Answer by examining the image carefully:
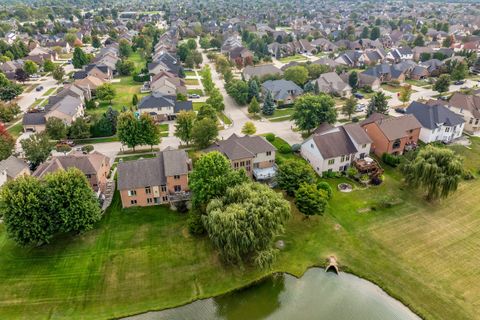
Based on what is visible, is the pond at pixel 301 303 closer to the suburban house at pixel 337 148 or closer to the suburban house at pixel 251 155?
the suburban house at pixel 251 155

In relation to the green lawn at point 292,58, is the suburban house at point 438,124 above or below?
above

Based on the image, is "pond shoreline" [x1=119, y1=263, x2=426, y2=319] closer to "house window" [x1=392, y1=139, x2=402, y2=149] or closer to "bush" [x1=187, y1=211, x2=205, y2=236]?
"bush" [x1=187, y1=211, x2=205, y2=236]

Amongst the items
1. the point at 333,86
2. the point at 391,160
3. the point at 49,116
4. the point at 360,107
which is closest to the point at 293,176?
the point at 391,160

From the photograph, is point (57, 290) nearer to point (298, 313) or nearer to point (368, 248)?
point (298, 313)

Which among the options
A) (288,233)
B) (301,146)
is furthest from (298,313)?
(301,146)

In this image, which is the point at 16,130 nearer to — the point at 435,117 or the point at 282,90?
the point at 282,90

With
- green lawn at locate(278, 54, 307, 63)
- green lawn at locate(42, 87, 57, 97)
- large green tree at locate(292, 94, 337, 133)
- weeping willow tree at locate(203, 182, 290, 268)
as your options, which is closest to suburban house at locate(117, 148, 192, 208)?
weeping willow tree at locate(203, 182, 290, 268)

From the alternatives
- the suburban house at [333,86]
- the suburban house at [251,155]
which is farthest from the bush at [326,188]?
the suburban house at [333,86]
